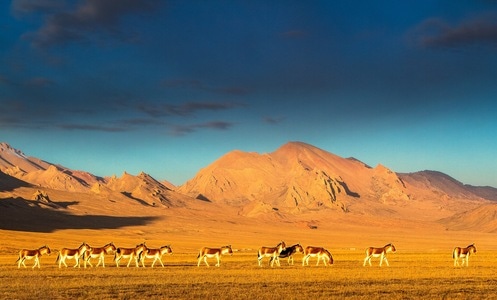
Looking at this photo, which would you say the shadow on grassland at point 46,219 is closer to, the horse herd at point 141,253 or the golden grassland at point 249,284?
the horse herd at point 141,253

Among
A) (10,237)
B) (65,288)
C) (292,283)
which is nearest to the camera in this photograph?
(65,288)

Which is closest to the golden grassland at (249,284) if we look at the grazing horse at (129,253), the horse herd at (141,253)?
the horse herd at (141,253)

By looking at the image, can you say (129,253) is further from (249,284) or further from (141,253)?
(249,284)

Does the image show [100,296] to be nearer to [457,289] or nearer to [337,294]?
[337,294]

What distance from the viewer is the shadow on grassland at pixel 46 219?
5844 inches

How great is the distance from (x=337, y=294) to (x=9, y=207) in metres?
157

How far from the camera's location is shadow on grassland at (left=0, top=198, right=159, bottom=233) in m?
148

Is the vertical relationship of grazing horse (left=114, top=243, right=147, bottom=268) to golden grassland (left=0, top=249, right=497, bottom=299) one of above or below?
above

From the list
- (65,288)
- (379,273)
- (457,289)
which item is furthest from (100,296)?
(379,273)

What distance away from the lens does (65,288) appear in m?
25.5

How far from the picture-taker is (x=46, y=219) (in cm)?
16325

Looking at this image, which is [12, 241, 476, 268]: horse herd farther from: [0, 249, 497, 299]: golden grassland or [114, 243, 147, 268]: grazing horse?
[0, 249, 497, 299]: golden grassland

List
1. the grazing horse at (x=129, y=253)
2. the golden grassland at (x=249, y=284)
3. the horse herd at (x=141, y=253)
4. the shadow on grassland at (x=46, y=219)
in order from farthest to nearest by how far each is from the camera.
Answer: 1. the shadow on grassland at (x=46, y=219)
2. the grazing horse at (x=129, y=253)
3. the horse herd at (x=141, y=253)
4. the golden grassland at (x=249, y=284)

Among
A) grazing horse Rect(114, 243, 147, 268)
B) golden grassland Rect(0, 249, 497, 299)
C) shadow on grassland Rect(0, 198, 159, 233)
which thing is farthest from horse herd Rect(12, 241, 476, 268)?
A: shadow on grassland Rect(0, 198, 159, 233)
